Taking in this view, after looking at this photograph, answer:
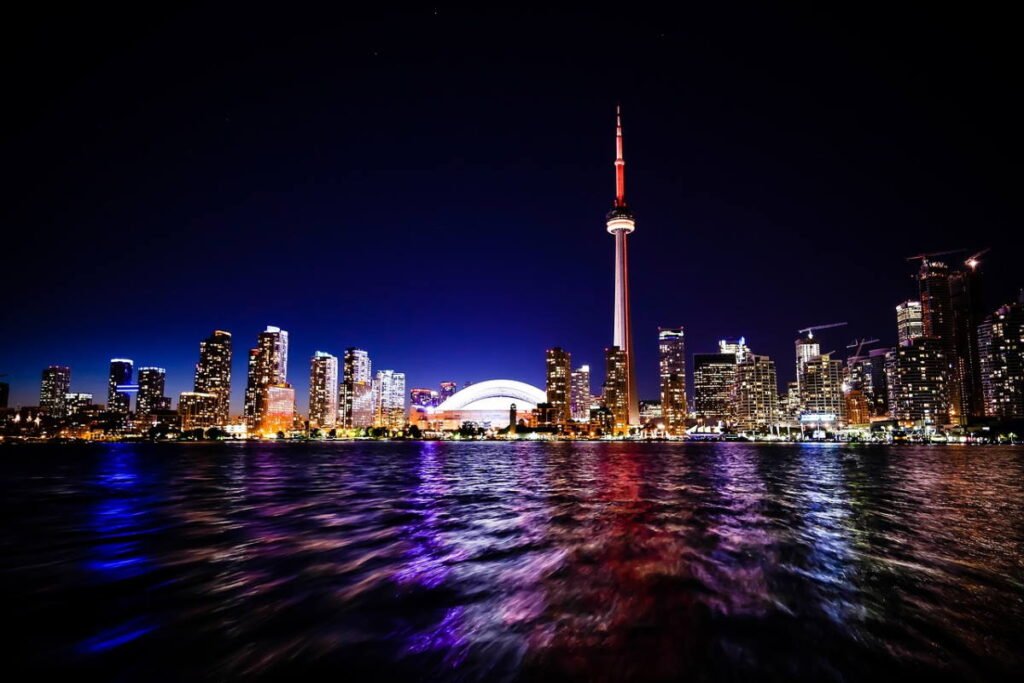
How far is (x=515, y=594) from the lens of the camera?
30.5ft

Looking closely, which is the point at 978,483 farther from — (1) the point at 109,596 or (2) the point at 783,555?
(1) the point at 109,596

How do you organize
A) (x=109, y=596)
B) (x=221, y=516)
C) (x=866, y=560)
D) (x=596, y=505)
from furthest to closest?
1. (x=596, y=505)
2. (x=221, y=516)
3. (x=866, y=560)
4. (x=109, y=596)

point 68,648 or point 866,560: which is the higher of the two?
point 68,648

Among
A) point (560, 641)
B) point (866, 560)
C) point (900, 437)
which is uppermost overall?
point (560, 641)

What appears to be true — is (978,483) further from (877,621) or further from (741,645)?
(741,645)

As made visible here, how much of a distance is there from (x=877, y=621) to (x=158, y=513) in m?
22.5

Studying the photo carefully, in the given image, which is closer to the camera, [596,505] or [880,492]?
[596,505]

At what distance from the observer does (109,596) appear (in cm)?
934

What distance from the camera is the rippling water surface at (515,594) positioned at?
6398 millimetres

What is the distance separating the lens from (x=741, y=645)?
6.97m

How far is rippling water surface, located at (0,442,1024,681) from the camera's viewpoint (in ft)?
21.0

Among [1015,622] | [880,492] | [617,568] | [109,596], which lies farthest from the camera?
[880,492]

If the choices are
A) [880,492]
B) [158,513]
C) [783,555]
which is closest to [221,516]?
[158,513]

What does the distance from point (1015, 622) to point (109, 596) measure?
14529 millimetres
